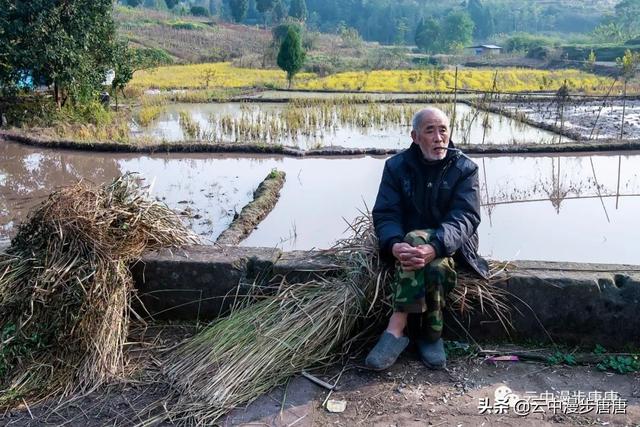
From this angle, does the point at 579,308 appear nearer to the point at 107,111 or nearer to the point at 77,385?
the point at 77,385

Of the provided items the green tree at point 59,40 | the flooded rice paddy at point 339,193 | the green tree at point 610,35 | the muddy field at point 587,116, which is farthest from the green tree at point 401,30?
the flooded rice paddy at point 339,193

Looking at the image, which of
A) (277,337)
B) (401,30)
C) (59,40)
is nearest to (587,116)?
(59,40)

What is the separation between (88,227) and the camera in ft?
8.64

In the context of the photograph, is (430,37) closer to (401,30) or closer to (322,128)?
(401,30)

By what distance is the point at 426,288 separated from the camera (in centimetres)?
240

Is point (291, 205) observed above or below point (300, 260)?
below

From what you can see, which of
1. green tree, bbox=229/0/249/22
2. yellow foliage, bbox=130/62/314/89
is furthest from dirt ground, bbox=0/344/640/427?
green tree, bbox=229/0/249/22

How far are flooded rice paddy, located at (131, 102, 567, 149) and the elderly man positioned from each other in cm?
699

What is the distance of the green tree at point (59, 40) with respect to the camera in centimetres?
1032

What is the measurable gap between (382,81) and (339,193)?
570 inches

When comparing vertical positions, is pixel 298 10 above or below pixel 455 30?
above

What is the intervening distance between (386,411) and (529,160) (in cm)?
775

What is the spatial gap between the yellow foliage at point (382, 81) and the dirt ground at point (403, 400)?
16.0 metres

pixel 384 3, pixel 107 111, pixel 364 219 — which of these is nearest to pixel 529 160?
pixel 364 219
